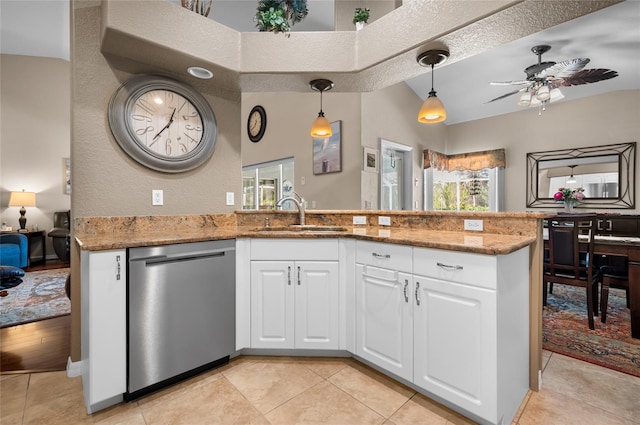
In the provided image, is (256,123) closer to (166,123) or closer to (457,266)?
(166,123)

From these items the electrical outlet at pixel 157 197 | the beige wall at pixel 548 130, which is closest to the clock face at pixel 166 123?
the electrical outlet at pixel 157 197

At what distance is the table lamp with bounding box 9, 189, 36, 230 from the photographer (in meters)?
5.16

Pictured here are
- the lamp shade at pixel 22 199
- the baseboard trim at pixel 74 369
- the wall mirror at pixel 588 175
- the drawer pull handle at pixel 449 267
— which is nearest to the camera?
the drawer pull handle at pixel 449 267

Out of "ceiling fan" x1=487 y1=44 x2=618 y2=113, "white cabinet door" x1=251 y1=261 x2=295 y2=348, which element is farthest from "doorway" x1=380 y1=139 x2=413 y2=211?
"white cabinet door" x1=251 y1=261 x2=295 y2=348

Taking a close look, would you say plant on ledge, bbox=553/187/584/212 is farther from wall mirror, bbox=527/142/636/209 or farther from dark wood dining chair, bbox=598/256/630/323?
dark wood dining chair, bbox=598/256/630/323

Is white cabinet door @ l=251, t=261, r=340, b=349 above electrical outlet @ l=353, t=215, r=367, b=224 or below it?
below

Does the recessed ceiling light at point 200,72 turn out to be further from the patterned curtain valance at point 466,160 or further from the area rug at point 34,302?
the patterned curtain valance at point 466,160

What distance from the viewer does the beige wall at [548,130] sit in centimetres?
465

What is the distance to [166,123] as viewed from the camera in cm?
222

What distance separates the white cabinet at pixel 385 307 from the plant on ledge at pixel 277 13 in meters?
1.62

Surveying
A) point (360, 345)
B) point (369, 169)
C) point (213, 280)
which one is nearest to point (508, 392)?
point (360, 345)

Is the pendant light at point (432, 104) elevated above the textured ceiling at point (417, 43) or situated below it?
below

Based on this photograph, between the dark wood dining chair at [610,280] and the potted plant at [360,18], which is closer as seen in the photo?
the potted plant at [360,18]

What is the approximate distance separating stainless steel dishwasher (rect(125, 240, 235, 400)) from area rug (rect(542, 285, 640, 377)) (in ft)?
7.88
